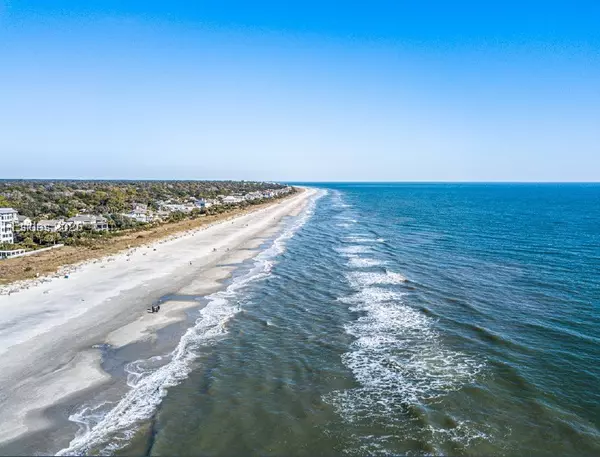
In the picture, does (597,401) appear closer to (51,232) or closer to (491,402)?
(491,402)

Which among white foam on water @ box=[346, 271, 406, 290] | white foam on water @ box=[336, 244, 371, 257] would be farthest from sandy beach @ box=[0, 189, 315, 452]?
white foam on water @ box=[346, 271, 406, 290]

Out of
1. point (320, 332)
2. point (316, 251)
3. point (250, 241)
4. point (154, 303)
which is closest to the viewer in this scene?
point (320, 332)

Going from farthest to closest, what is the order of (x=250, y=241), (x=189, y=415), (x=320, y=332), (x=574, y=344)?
(x=250, y=241) → (x=320, y=332) → (x=574, y=344) → (x=189, y=415)

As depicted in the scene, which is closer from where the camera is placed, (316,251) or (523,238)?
(316,251)

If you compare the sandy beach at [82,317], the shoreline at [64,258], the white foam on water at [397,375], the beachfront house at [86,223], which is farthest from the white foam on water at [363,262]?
the beachfront house at [86,223]

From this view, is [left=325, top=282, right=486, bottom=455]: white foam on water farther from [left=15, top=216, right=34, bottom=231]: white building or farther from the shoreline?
[left=15, top=216, right=34, bottom=231]: white building

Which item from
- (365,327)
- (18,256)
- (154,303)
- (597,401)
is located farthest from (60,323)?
(597,401)
